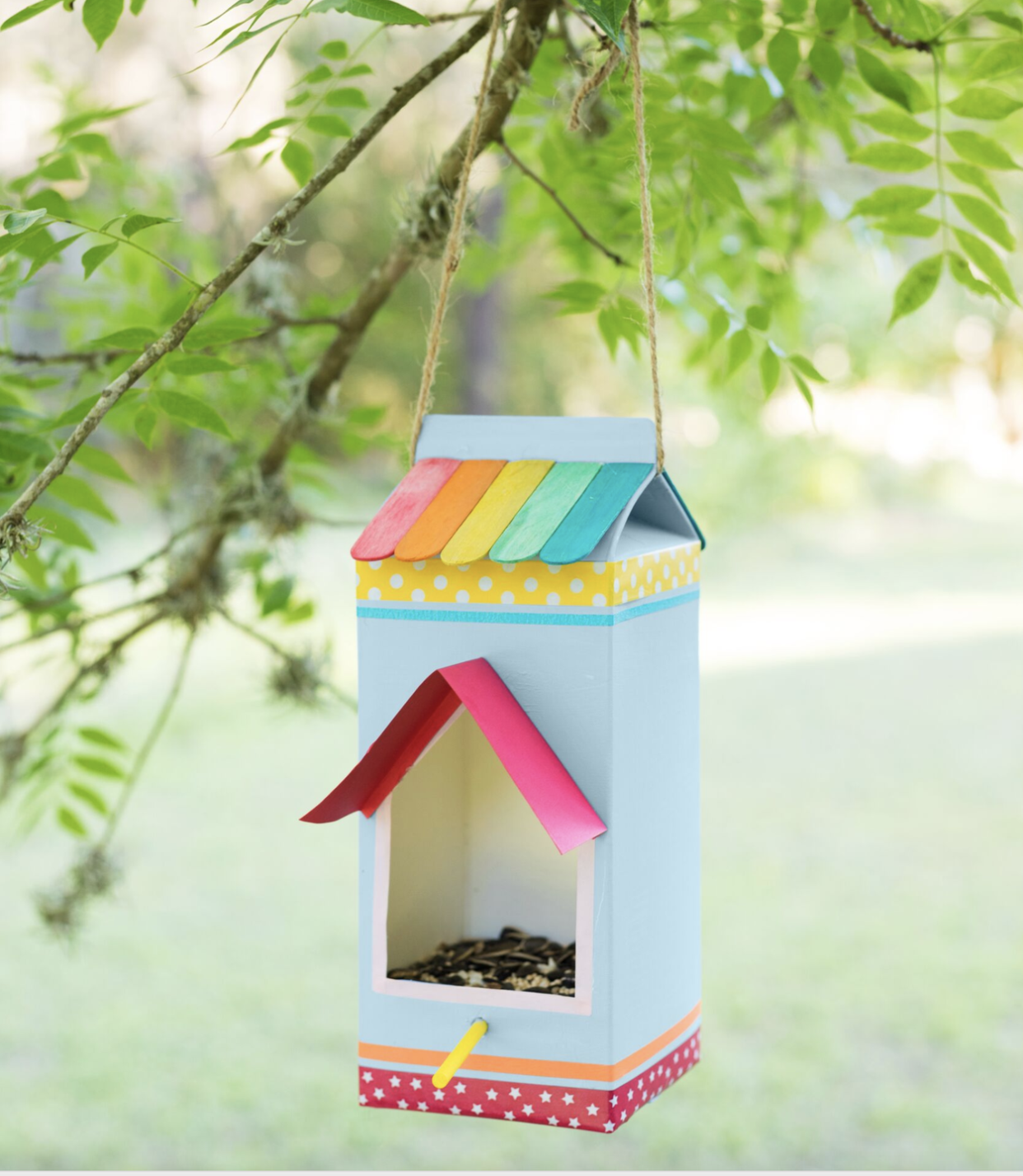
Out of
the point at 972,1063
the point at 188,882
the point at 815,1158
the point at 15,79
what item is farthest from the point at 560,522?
the point at 15,79

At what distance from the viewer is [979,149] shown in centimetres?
76

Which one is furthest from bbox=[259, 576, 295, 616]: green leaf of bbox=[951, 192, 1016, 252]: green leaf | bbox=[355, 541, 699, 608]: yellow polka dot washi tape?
bbox=[951, 192, 1016, 252]: green leaf

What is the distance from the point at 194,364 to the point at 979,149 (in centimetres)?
49

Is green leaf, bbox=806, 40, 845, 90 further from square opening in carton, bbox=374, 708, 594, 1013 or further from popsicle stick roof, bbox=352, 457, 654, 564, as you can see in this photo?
square opening in carton, bbox=374, 708, 594, 1013

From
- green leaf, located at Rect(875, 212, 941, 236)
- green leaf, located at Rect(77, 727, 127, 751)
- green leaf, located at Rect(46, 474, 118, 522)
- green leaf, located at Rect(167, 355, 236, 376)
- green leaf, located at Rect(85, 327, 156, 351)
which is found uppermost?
green leaf, located at Rect(875, 212, 941, 236)

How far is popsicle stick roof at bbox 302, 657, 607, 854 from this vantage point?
64 cm

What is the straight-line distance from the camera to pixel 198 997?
2.80m

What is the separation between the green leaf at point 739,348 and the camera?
0.89 m

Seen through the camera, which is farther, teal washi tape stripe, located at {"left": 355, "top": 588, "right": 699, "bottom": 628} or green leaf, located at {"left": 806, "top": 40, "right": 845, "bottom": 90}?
green leaf, located at {"left": 806, "top": 40, "right": 845, "bottom": 90}

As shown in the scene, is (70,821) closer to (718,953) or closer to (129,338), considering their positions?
(129,338)

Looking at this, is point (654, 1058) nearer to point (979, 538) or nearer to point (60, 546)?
point (60, 546)

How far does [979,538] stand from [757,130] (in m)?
5.33

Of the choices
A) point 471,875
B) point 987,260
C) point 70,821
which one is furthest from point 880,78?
point 70,821

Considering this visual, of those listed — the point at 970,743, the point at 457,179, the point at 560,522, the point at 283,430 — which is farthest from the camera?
the point at 970,743
